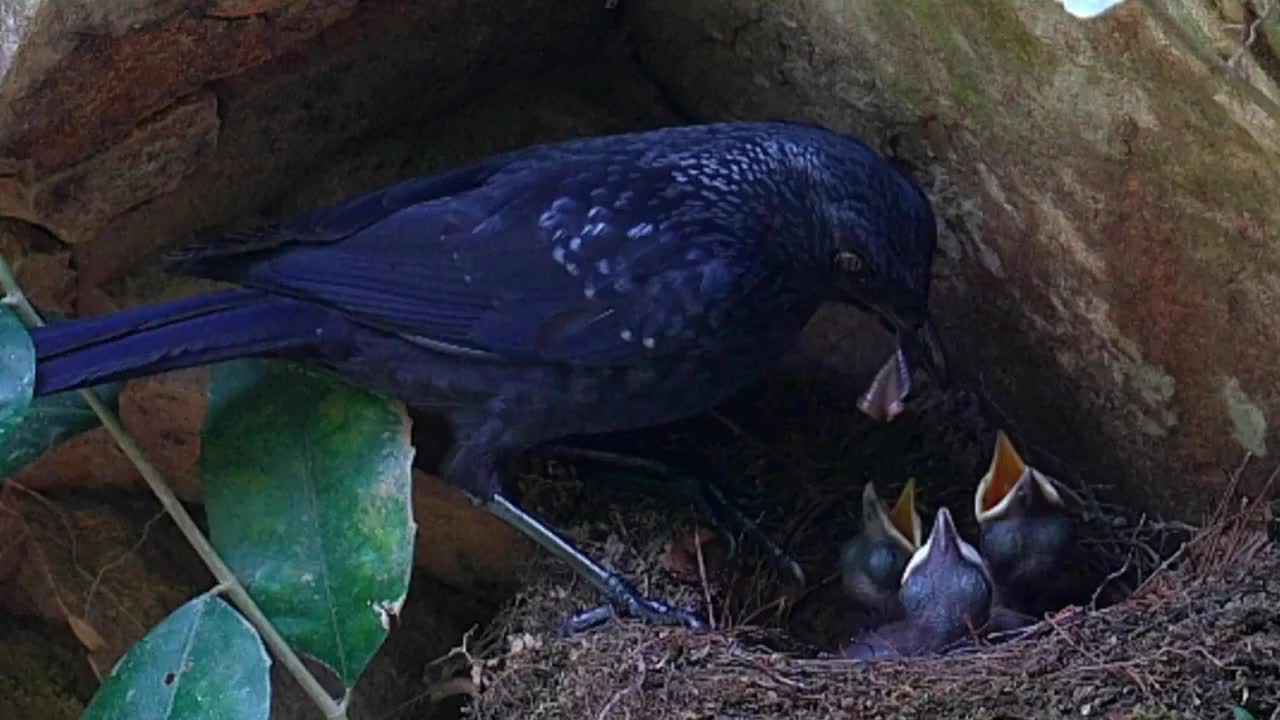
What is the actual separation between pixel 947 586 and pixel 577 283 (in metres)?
0.59

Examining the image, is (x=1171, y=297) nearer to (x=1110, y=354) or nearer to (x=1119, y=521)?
(x=1110, y=354)

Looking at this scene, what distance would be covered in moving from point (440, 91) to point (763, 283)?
2.12ft

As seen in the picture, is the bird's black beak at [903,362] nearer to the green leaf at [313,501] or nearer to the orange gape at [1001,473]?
the orange gape at [1001,473]

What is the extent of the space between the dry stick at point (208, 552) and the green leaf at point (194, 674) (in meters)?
0.06

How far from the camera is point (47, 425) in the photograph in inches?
94.0

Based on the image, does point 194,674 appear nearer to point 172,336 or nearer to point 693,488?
point 172,336

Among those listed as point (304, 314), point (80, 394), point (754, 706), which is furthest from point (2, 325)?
point (754, 706)

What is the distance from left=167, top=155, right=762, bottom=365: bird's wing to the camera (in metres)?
2.38

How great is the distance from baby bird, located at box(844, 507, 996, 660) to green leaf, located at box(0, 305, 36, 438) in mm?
1017

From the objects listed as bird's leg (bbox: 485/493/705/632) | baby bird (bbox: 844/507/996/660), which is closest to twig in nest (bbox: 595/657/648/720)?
bird's leg (bbox: 485/493/705/632)

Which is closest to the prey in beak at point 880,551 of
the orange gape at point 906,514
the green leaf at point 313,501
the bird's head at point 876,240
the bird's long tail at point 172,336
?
the orange gape at point 906,514

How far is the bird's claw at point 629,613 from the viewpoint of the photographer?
2434 mm

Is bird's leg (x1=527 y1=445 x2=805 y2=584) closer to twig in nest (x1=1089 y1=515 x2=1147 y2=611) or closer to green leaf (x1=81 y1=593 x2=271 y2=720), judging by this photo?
twig in nest (x1=1089 y1=515 x2=1147 y2=611)

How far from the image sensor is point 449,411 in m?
2.50
